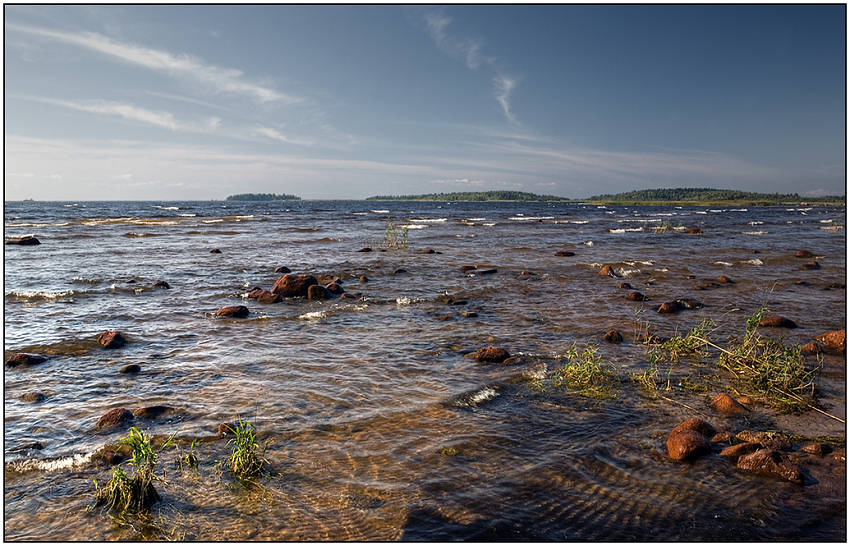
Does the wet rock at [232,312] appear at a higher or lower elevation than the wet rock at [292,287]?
lower

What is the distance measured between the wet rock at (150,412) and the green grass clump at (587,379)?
574 centimetres

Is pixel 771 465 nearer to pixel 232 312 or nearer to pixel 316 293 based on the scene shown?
pixel 232 312

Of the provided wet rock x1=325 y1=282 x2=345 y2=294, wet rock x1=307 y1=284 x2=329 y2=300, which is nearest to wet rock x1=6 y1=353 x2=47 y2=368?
wet rock x1=307 y1=284 x2=329 y2=300

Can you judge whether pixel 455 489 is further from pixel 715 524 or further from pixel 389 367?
pixel 389 367

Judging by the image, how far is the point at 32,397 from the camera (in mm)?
6820

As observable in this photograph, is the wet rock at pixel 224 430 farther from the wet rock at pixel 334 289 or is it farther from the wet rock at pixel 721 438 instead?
the wet rock at pixel 334 289

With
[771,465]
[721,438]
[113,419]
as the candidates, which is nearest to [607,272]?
[721,438]

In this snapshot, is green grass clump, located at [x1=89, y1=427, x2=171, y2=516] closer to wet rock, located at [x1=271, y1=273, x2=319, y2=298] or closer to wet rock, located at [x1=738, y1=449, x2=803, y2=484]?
wet rock, located at [x1=738, y1=449, x2=803, y2=484]

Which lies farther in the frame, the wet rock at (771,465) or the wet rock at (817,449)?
the wet rock at (817,449)

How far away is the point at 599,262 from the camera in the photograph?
22.0m

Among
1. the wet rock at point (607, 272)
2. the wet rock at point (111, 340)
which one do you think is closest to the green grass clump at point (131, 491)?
the wet rock at point (111, 340)

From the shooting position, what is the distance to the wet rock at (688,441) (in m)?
5.25

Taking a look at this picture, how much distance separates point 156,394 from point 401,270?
42.4 feet

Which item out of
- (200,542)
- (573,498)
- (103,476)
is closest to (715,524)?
(573,498)
